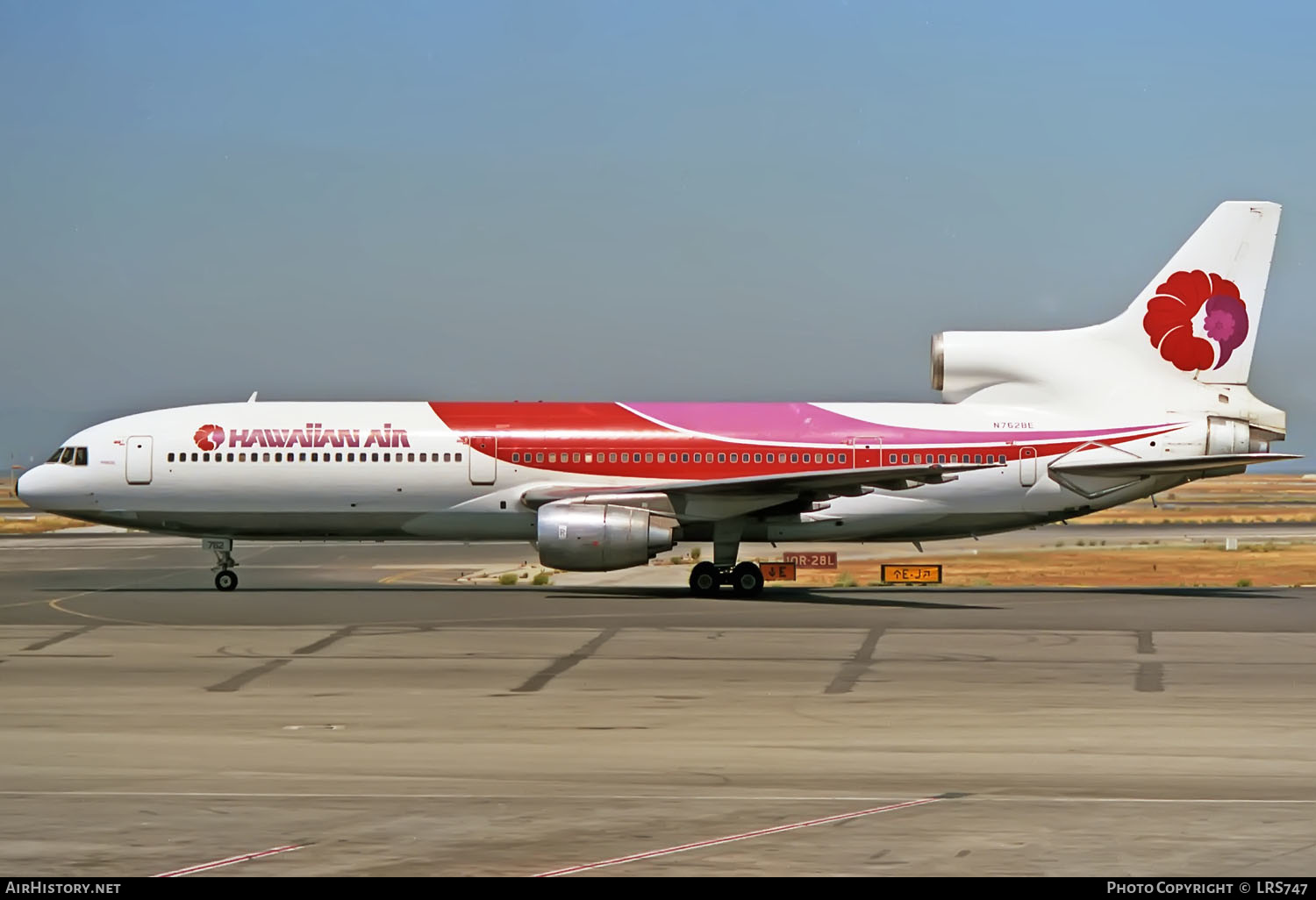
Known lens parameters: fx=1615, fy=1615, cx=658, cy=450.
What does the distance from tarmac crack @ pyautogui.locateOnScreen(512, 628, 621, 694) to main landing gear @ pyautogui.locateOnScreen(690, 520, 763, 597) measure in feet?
28.1

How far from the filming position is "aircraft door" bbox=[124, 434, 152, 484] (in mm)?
37688

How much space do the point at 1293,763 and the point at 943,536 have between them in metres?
23.7

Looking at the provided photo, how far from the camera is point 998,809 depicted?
45.0ft

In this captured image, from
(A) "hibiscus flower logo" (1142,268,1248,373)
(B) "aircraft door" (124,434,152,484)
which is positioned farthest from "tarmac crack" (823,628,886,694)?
(B) "aircraft door" (124,434,152,484)

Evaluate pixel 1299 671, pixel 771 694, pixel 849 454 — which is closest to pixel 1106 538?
pixel 849 454

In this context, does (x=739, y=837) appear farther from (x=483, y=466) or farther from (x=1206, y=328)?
(x=1206, y=328)

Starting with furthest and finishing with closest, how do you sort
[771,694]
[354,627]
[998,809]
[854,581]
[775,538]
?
1. [854,581]
2. [775,538]
3. [354,627]
4. [771,694]
5. [998,809]

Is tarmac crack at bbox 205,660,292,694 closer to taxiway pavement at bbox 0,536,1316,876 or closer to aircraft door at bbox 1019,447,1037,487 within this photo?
taxiway pavement at bbox 0,536,1316,876

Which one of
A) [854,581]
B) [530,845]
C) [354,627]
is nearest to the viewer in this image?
[530,845]

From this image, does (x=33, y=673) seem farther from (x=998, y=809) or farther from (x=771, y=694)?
(x=998, y=809)

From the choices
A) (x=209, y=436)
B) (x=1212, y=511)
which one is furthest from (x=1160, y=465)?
(x=1212, y=511)

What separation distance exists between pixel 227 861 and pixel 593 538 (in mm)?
23909

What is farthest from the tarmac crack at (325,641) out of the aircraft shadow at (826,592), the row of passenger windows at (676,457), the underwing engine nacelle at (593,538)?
the row of passenger windows at (676,457)

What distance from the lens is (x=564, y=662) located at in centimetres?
2442
